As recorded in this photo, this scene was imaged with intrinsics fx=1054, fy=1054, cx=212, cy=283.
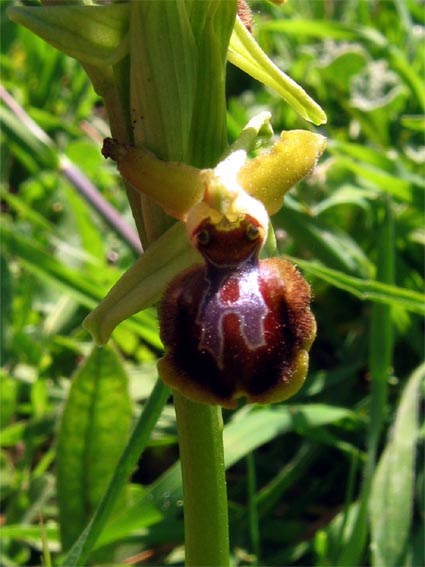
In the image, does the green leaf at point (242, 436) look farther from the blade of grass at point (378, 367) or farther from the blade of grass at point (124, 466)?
the blade of grass at point (124, 466)

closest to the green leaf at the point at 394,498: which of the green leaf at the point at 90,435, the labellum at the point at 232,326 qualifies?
the green leaf at the point at 90,435

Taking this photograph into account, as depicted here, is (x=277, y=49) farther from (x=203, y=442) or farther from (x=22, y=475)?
(x=203, y=442)

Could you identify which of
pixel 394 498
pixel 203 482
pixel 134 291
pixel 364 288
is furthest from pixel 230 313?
pixel 394 498

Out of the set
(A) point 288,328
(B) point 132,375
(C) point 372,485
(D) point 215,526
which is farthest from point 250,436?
(A) point 288,328

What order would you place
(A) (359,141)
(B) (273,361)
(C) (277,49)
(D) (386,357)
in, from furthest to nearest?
(C) (277,49) → (A) (359,141) → (D) (386,357) → (B) (273,361)

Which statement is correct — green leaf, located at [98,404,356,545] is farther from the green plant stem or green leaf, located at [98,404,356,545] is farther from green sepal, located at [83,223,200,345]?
green sepal, located at [83,223,200,345]

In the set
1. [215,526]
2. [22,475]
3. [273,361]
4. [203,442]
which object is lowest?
[22,475]

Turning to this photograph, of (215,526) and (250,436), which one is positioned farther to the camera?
(250,436)
